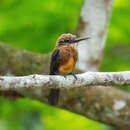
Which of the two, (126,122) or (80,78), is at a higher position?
(80,78)

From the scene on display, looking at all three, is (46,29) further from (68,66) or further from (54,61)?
(68,66)

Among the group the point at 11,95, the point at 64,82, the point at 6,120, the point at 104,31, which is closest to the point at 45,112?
the point at 6,120

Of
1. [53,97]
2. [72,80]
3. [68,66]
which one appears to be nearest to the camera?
[72,80]

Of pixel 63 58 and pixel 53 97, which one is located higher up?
pixel 63 58

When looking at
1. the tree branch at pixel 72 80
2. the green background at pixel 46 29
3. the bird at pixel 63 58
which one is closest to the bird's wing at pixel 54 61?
the bird at pixel 63 58

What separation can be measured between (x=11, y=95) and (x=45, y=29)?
116 centimetres

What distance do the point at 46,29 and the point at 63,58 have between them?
4.76ft

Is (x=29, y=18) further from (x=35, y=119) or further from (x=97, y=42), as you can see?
(x=35, y=119)

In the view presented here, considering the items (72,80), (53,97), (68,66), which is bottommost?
(53,97)

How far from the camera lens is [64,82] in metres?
4.01

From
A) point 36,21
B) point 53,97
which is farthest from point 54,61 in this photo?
point 36,21

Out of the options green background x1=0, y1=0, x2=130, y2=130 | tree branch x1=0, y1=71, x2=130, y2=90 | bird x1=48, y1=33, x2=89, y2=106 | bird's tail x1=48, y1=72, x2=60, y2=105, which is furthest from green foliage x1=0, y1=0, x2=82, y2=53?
tree branch x1=0, y1=71, x2=130, y2=90

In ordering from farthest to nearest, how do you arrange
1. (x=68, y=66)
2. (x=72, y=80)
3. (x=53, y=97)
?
(x=53, y=97)
(x=68, y=66)
(x=72, y=80)

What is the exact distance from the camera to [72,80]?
408 cm
